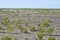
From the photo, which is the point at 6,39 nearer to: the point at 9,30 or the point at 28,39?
the point at 28,39

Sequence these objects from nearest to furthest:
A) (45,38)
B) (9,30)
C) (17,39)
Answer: (17,39) < (45,38) < (9,30)

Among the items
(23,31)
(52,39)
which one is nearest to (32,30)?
(23,31)

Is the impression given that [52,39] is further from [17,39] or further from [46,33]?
[46,33]

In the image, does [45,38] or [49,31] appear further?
[49,31]

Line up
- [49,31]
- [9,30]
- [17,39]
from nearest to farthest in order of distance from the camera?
[17,39]
[49,31]
[9,30]

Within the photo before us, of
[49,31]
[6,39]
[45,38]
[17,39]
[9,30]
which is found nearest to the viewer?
[6,39]

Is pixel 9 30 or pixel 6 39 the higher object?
pixel 6 39

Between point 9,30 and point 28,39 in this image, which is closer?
point 28,39

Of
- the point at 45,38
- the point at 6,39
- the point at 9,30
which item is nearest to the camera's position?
the point at 6,39

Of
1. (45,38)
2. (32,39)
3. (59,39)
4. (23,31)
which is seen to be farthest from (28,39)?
(23,31)
